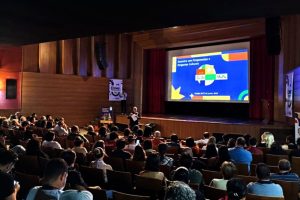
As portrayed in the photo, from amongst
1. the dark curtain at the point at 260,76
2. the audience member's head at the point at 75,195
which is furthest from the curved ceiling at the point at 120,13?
the dark curtain at the point at 260,76

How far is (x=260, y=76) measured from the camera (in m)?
15.1

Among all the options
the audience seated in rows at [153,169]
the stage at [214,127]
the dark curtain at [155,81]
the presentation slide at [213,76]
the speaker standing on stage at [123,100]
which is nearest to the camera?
the audience seated in rows at [153,169]

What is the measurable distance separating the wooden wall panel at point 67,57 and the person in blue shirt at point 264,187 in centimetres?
1400

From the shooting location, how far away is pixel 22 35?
655 centimetres

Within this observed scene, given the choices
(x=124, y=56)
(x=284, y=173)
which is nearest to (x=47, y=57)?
(x=124, y=56)

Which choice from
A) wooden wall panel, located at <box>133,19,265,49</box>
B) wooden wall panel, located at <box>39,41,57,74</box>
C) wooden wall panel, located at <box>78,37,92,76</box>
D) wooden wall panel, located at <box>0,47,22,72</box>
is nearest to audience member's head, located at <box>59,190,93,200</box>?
wooden wall panel, located at <box>133,19,265,49</box>

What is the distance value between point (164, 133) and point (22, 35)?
9.25 meters

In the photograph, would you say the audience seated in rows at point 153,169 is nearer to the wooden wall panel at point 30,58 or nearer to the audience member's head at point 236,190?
the audience member's head at point 236,190

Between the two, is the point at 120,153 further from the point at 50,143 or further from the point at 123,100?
the point at 123,100

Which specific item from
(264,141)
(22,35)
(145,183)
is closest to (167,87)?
(264,141)

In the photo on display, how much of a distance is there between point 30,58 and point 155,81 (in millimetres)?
6473

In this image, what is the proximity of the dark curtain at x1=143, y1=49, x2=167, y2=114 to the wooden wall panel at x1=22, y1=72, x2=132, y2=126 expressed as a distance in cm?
190

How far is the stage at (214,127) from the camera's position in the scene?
38.2 ft

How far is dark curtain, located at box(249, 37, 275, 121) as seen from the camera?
48.7ft
